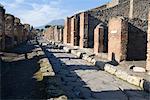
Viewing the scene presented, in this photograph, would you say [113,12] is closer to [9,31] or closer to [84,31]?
[84,31]

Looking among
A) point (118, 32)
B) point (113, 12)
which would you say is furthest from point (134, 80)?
point (113, 12)

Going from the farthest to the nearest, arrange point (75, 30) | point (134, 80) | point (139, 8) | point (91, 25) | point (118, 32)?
1. point (75, 30)
2. point (91, 25)
3. point (139, 8)
4. point (118, 32)
5. point (134, 80)

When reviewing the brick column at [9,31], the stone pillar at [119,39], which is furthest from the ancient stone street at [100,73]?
the brick column at [9,31]

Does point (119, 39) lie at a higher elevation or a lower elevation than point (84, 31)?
lower

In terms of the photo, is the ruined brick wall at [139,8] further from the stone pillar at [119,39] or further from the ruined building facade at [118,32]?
the stone pillar at [119,39]

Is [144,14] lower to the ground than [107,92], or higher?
higher

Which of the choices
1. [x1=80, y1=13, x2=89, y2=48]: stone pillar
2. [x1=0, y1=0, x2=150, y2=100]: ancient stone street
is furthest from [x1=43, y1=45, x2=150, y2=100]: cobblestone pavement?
[x1=80, y1=13, x2=89, y2=48]: stone pillar

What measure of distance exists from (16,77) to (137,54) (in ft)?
21.2

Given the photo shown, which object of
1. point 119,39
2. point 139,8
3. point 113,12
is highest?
point 139,8

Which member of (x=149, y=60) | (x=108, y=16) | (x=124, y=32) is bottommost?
(x=149, y=60)

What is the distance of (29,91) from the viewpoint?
7891 millimetres

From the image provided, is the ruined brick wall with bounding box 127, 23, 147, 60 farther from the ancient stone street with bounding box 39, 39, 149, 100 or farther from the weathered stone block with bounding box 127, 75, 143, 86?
the weathered stone block with bounding box 127, 75, 143, 86

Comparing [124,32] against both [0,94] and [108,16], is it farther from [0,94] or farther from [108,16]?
[108,16]

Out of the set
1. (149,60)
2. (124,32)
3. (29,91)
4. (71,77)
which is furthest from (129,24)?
(29,91)
